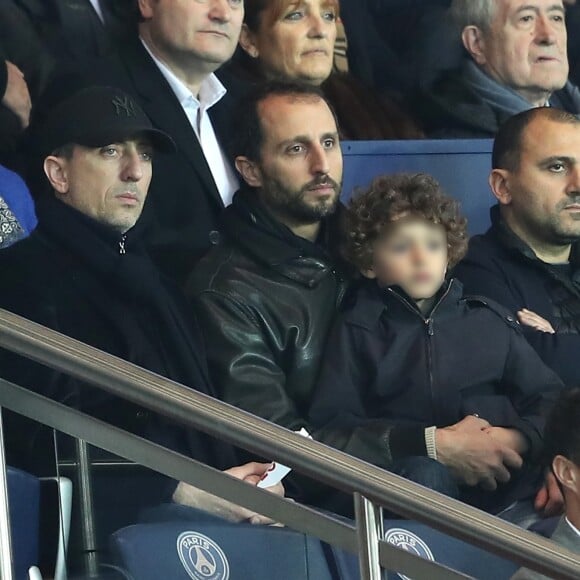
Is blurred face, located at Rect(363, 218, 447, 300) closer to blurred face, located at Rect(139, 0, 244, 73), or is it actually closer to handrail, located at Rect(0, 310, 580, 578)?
blurred face, located at Rect(139, 0, 244, 73)

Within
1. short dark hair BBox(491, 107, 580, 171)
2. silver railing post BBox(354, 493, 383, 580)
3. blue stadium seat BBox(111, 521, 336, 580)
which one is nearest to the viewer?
silver railing post BBox(354, 493, 383, 580)

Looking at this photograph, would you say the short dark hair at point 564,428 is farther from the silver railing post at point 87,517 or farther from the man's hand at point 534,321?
the silver railing post at point 87,517

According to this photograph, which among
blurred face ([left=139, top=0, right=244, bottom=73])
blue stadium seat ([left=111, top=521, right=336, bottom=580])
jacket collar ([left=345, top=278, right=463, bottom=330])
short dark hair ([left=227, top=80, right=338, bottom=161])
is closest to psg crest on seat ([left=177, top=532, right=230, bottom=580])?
blue stadium seat ([left=111, top=521, right=336, bottom=580])

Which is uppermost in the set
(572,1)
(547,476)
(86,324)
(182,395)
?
(572,1)

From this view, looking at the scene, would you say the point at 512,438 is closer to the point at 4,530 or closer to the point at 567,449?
the point at 567,449

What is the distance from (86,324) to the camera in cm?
303

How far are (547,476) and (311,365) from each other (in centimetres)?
57

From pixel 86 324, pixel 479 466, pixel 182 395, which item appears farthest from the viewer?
pixel 479 466

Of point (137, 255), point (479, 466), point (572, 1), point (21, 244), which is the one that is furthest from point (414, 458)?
point (572, 1)

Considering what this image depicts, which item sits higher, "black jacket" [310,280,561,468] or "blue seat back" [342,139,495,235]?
"blue seat back" [342,139,495,235]

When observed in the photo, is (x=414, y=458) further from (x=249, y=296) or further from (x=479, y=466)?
(x=249, y=296)

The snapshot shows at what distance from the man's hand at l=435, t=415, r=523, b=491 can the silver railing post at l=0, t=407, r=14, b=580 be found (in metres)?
1.31

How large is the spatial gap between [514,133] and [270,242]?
26.7 inches

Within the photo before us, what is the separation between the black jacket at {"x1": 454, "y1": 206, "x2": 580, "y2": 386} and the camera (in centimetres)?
339
